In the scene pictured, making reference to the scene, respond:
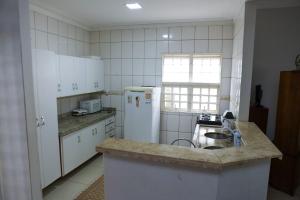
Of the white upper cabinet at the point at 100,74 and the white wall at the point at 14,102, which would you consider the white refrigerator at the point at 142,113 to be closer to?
the white upper cabinet at the point at 100,74

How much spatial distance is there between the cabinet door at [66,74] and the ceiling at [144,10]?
2.34ft

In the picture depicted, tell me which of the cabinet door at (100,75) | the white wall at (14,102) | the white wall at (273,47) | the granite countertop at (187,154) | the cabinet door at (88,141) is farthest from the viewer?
the cabinet door at (100,75)

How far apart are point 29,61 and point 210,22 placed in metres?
2.84

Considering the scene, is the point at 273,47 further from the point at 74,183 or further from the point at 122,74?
the point at 74,183

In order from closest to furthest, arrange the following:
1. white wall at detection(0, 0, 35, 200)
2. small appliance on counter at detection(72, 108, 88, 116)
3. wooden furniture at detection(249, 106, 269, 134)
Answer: white wall at detection(0, 0, 35, 200) < wooden furniture at detection(249, 106, 269, 134) < small appliance on counter at detection(72, 108, 88, 116)

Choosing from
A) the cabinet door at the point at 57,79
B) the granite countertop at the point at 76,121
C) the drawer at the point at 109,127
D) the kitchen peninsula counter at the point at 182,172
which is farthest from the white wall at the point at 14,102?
the drawer at the point at 109,127

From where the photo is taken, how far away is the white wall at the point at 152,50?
3.45 meters

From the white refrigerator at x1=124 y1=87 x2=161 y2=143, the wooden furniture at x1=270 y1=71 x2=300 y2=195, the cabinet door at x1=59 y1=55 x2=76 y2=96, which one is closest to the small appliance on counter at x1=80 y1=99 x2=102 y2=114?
the cabinet door at x1=59 y1=55 x2=76 y2=96

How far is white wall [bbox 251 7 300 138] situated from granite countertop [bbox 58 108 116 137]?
8.47 feet

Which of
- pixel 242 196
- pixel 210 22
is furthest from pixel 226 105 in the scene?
pixel 242 196

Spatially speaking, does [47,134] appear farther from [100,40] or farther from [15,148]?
[100,40]

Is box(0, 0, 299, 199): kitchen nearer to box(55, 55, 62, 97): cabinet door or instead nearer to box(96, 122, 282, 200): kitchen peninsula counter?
box(55, 55, 62, 97): cabinet door

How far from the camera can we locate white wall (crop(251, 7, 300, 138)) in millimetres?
2883

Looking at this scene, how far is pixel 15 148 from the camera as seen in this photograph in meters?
1.82
